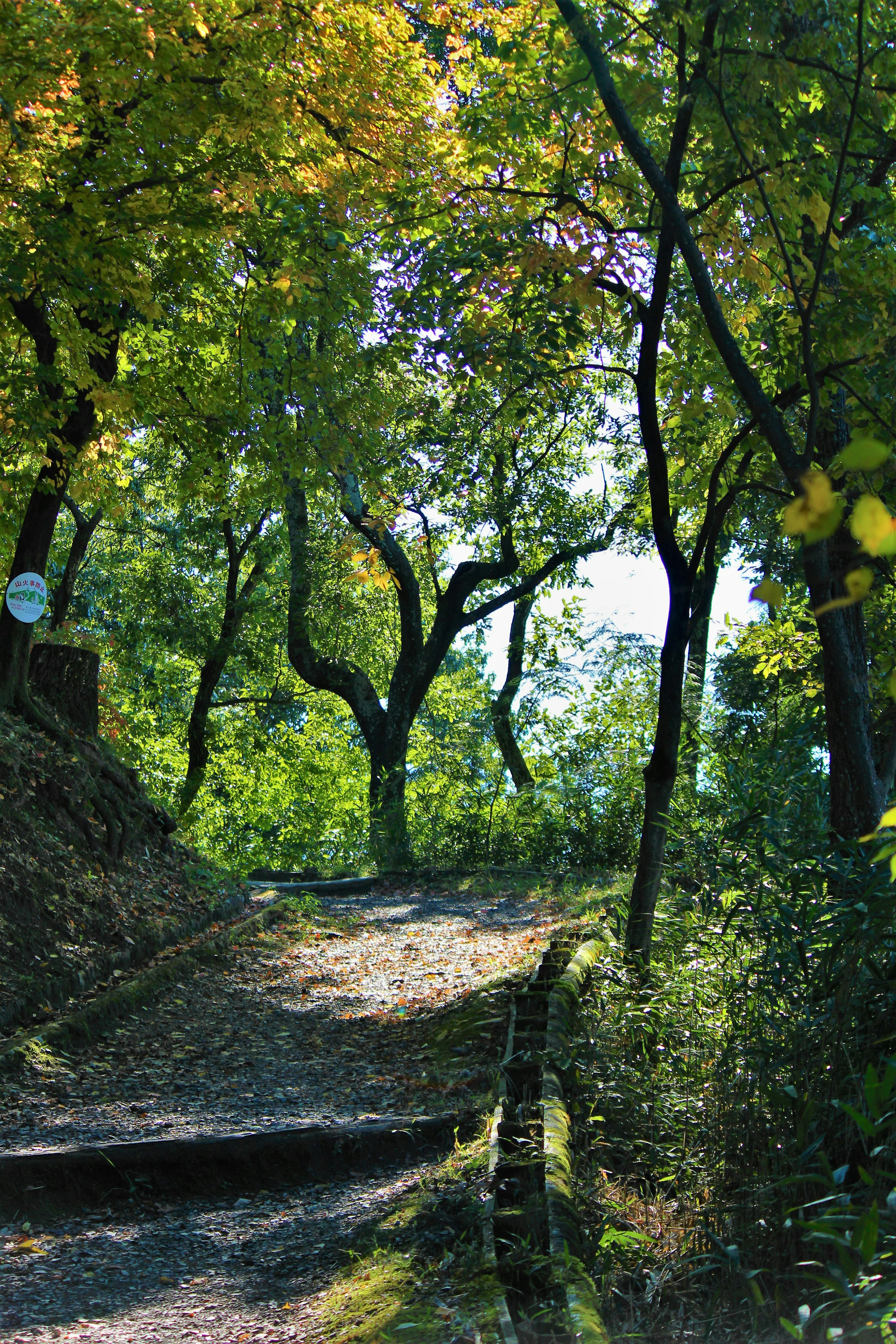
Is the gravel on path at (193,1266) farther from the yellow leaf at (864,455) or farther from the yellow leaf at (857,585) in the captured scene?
the yellow leaf at (864,455)

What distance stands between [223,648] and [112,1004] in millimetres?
14145

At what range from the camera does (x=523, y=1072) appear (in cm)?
488

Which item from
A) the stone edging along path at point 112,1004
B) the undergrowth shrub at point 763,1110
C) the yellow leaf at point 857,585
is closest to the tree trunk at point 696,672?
the undergrowth shrub at point 763,1110

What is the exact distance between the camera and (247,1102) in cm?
541

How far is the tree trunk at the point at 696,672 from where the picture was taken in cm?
671

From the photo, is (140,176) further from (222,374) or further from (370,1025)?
(370,1025)

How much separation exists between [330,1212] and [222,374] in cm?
831

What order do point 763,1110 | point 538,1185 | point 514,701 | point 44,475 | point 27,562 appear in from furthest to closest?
point 514,701 < point 44,475 < point 27,562 < point 763,1110 < point 538,1185

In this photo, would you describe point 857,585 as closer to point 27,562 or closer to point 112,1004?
point 112,1004

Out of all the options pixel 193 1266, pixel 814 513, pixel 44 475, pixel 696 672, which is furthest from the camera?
pixel 696 672

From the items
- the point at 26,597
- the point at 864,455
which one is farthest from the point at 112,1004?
the point at 864,455

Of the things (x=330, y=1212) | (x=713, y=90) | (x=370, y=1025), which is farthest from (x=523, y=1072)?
(x=713, y=90)

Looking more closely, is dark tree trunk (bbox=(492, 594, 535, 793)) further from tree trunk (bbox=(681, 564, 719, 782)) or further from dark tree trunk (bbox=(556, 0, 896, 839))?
dark tree trunk (bbox=(556, 0, 896, 839))

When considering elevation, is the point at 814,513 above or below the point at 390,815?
above
